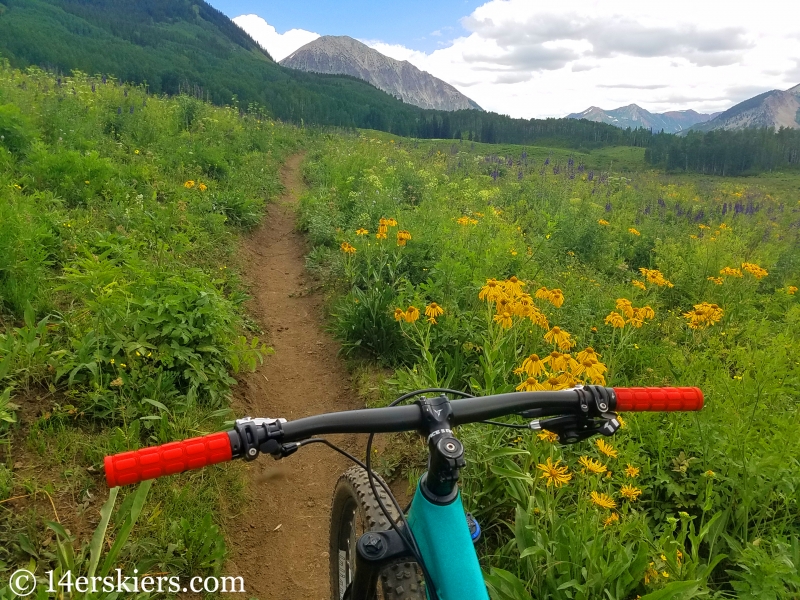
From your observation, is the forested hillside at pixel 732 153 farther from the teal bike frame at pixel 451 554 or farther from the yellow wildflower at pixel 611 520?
the teal bike frame at pixel 451 554

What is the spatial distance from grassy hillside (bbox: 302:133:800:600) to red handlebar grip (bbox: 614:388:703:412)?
0.91 meters

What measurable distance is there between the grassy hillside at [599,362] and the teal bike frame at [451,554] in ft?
3.80

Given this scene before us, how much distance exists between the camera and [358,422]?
4.34 ft

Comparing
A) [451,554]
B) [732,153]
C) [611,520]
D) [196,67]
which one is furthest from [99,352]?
[196,67]

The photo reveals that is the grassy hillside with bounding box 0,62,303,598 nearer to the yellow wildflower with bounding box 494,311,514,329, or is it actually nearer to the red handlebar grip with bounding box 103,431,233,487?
the red handlebar grip with bounding box 103,431,233,487

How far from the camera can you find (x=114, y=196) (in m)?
6.47

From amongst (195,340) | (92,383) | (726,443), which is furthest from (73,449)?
(726,443)

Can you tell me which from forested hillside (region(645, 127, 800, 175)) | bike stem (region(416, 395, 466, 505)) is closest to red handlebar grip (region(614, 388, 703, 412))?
bike stem (region(416, 395, 466, 505))

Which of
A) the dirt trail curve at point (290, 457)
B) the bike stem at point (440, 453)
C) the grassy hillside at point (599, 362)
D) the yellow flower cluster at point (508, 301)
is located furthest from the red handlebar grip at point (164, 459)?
the yellow flower cluster at point (508, 301)

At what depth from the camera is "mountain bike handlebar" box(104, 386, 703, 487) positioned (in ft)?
3.67

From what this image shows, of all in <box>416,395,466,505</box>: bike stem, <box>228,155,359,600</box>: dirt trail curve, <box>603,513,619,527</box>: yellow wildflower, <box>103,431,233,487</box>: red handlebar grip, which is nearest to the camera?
<box>103,431,233,487</box>: red handlebar grip

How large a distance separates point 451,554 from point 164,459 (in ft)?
2.67

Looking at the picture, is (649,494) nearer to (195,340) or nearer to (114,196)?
(195,340)

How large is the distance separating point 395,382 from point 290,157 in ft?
59.7
